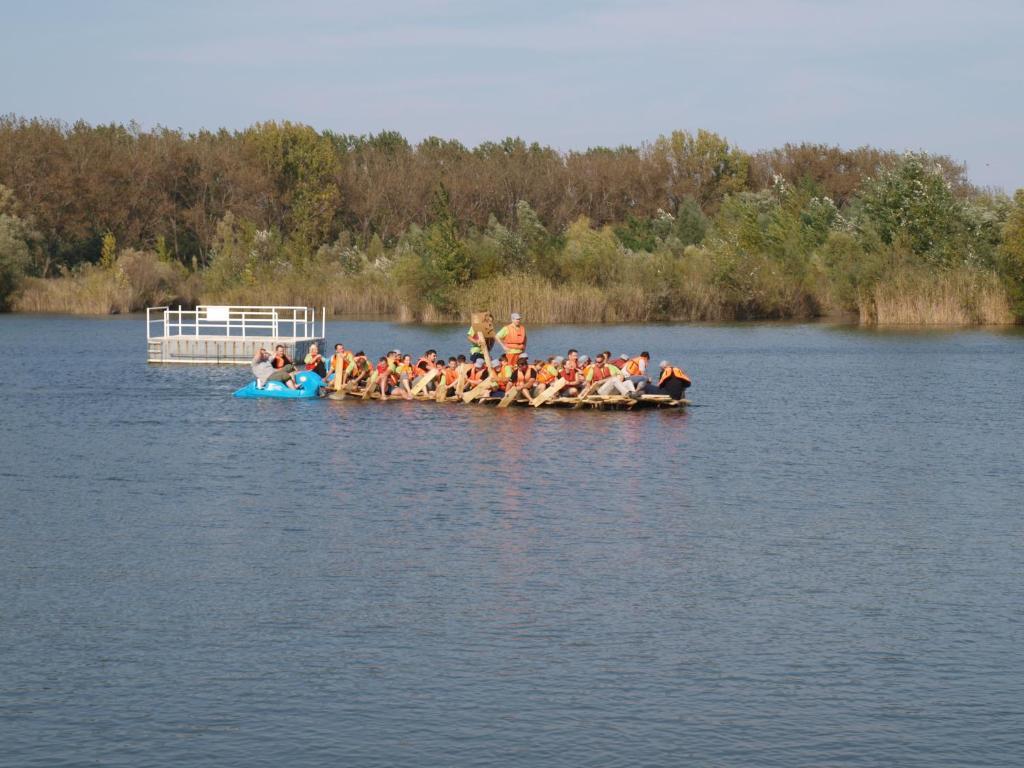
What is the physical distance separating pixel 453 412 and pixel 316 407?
3.71m

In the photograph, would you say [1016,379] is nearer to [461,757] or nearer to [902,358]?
[902,358]

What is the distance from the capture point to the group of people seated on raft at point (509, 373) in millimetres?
36656

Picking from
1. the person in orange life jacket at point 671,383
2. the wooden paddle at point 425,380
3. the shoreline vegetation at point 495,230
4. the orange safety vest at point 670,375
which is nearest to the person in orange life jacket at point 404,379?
the wooden paddle at point 425,380

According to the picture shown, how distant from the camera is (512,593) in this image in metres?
17.1

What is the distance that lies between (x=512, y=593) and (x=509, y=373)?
2047 centimetres

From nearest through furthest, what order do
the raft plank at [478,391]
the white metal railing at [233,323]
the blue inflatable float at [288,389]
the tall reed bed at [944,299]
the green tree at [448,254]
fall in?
1. the raft plank at [478,391]
2. the blue inflatable float at [288,389]
3. the white metal railing at [233,323]
4. the tall reed bed at [944,299]
5. the green tree at [448,254]

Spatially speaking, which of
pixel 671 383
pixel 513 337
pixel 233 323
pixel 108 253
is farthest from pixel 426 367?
pixel 108 253

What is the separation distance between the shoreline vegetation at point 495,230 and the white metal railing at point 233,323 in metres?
6.59

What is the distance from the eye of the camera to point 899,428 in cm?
3359

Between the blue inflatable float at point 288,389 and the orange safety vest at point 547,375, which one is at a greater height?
the orange safety vest at point 547,375

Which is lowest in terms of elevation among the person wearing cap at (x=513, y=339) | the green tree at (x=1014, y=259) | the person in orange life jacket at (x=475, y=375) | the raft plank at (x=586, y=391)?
the raft plank at (x=586, y=391)

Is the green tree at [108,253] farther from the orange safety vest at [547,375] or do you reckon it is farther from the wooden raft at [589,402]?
the orange safety vest at [547,375]

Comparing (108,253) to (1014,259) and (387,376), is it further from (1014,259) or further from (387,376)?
(387,376)

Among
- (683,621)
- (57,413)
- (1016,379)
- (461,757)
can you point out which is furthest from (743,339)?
(461,757)
